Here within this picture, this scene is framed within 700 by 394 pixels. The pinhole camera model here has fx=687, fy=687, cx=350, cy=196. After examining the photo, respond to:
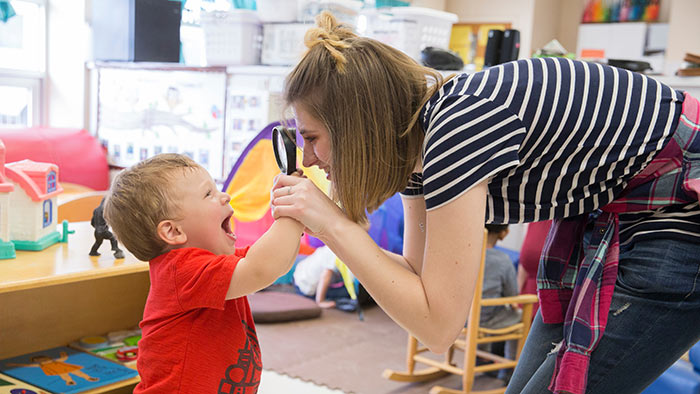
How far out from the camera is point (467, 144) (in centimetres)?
93

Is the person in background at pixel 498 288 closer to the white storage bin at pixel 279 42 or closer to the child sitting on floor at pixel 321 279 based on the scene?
the child sitting on floor at pixel 321 279

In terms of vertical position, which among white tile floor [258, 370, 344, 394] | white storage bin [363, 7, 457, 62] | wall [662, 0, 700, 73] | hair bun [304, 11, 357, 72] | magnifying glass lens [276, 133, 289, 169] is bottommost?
white tile floor [258, 370, 344, 394]

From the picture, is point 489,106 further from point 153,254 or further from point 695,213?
point 153,254

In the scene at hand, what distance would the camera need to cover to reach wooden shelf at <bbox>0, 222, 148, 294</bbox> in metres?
1.51

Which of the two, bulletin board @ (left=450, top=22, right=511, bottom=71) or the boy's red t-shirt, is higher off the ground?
bulletin board @ (left=450, top=22, right=511, bottom=71)

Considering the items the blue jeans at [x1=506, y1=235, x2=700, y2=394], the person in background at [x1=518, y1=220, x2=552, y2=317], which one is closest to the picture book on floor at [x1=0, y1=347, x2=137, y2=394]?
the blue jeans at [x1=506, y1=235, x2=700, y2=394]

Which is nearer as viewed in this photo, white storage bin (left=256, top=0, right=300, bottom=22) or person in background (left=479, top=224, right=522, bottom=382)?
person in background (left=479, top=224, right=522, bottom=382)

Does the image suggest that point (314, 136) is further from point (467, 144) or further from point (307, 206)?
point (467, 144)

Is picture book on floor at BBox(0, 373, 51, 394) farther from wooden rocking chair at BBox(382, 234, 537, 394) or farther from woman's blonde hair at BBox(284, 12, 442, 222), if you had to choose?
wooden rocking chair at BBox(382, 234, 537, 394)

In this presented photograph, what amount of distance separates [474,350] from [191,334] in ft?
5.49

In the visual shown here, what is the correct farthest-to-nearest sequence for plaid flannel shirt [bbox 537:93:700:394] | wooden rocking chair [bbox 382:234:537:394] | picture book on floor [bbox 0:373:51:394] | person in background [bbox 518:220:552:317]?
1. person in background [bbox 518:220:552:317]
2. wooden rocking chair [bbox 382:234:537:394]
3. picture book on floor [bbox 0:373:51:394]
4. plaid flannel shirt [bbox 537:93:700:394]

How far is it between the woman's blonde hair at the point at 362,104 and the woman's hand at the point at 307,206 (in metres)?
0.03

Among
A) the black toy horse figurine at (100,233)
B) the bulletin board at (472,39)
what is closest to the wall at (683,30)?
the bulletin board at (472,39)

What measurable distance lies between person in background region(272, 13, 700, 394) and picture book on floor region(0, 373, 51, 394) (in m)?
0.97
